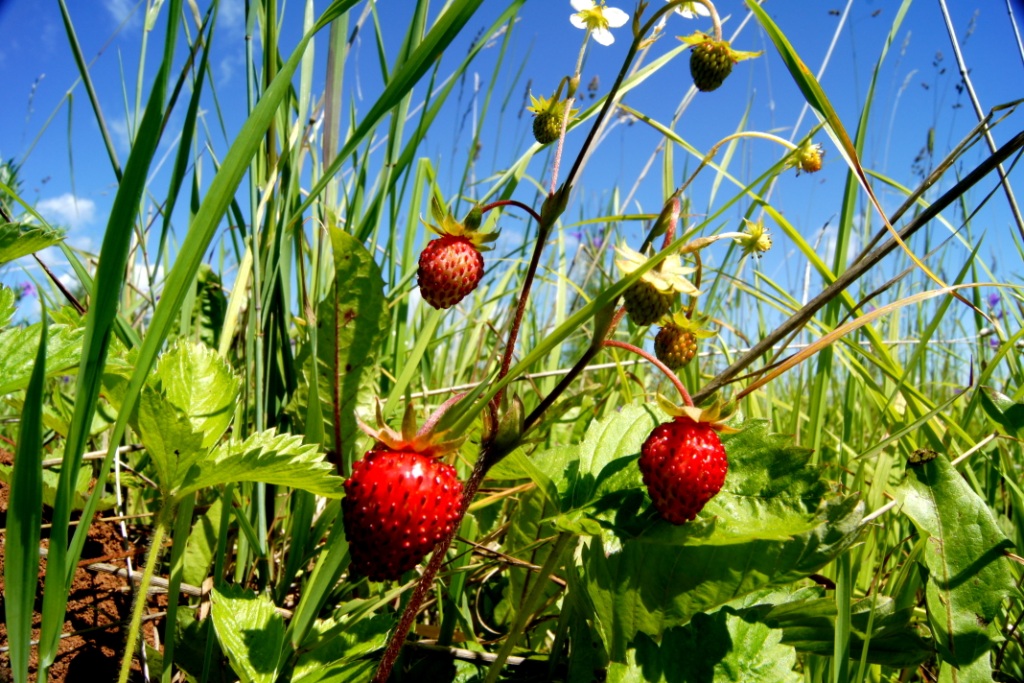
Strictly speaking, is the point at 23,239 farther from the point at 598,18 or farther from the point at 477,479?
the point at 598,18

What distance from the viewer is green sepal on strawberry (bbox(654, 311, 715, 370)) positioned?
934 mm

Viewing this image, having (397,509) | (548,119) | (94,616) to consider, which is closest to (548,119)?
(548,119)

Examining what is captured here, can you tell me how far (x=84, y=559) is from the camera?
3.45ft

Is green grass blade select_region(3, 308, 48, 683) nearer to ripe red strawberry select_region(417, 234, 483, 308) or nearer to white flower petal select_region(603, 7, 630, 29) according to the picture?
ripe red strawberry select_region(417, 234, 483, 308)

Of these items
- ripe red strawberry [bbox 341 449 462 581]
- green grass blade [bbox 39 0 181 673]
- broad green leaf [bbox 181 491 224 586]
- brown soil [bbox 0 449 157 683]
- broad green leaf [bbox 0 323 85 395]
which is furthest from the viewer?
broad green leaf [bbox 181 491 224 586]

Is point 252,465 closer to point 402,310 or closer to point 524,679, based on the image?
point 524,679

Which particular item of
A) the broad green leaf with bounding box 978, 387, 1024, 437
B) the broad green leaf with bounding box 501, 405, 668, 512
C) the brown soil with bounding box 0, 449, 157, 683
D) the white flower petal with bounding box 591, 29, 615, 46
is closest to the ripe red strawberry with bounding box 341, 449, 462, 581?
the broad green leaf with bounding box 501, 405, 668, 512

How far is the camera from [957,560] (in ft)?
2.79

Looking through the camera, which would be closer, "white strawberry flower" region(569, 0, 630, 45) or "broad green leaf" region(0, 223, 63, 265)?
"broad green leaf" region(0, 223, 63, 265)

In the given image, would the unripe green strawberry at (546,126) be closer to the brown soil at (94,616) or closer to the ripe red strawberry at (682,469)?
the ripe red strawberry at (682,469)

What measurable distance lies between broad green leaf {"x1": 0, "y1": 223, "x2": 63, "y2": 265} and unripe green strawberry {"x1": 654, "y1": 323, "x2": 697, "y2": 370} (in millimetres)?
748

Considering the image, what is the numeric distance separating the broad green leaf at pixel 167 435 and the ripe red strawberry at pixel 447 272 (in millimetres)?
300

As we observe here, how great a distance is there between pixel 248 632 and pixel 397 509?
1.01 ft

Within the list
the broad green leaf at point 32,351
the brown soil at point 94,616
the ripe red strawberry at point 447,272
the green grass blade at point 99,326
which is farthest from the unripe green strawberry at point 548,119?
the brown soil at point 94,616
